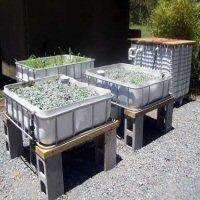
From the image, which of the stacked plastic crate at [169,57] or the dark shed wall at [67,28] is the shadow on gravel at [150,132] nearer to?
the stacked plastic crate at [169,57]

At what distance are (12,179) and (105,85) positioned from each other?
2760 millimetres

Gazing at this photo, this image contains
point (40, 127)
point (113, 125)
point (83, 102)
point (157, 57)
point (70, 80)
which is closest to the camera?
point (40, 127)

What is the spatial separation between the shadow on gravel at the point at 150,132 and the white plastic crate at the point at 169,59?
1.14 m

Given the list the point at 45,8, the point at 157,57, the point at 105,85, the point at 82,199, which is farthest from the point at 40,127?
the point at 45,8

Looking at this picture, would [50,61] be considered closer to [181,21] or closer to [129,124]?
[129,124]

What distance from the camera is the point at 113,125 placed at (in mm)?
5824

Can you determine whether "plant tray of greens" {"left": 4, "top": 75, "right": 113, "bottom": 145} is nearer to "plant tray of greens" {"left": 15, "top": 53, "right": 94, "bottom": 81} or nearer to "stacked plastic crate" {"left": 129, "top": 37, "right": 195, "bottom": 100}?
"plant tray of greens" {"left": 15, "top": 53, "right": 94, "bottom": 81}

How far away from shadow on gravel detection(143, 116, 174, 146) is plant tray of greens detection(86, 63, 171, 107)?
3.29 ft

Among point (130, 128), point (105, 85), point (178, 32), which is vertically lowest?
point (130, 128)

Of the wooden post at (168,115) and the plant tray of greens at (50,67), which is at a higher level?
the plant tray of greens at (50,67)

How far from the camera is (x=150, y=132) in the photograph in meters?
7.79

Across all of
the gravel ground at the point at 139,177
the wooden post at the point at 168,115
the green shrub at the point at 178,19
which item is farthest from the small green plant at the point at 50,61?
the green shrub at the point at 178,19

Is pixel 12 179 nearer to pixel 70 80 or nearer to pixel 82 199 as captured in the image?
pixel 82 199

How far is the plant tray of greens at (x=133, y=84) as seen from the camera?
6.56 m
